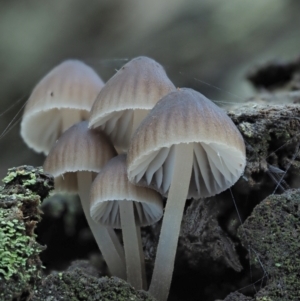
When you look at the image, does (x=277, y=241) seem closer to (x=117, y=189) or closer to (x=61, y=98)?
(x=117, y=189)

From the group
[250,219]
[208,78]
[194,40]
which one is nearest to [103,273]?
[250,219]

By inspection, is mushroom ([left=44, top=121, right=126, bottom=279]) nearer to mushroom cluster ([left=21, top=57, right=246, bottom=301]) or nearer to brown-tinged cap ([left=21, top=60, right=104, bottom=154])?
mushroom cluster ([left=21, top=57, right=246, bottom=301])

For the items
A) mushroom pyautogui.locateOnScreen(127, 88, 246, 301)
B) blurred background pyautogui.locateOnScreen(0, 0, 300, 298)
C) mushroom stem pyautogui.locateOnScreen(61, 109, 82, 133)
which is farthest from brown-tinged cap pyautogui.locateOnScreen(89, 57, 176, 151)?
blurred background pyautogui.locateOnScreen(0, 0, 300, 298)

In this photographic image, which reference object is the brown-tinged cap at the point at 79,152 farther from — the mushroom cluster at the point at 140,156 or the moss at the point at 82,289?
the moss at the point at 82,289

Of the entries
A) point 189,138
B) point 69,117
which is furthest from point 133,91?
point 69,117

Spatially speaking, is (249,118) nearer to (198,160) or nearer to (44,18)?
(198,160)

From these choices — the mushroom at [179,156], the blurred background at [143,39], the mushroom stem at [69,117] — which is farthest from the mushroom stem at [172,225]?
the blurred background at [143,39]

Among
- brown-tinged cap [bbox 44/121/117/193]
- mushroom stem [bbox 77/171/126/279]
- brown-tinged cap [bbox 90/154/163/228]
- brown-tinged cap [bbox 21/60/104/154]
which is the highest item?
brown-tinged cap [bbox 21/60/104/154]
